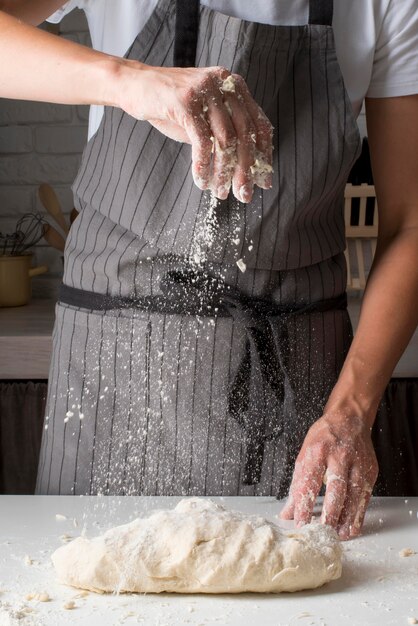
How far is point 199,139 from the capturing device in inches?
32.2

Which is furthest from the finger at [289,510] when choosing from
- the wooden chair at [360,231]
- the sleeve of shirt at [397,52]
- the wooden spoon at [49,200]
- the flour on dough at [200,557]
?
the wooden spoon at [49,200]

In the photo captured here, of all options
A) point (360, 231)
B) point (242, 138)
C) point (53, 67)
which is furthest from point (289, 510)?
point (360, 231)

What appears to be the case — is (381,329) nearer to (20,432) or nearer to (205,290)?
(205,290)

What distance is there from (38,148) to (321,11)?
1.23 metres

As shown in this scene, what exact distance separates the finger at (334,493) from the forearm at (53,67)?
443mm

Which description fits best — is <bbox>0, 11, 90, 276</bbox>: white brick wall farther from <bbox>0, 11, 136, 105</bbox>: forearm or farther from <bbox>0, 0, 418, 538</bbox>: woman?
<bbox>0, 11, 136, 105</bbox>: forearm

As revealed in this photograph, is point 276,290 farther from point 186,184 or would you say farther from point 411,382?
point 411,382

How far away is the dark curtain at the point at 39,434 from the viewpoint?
5.72 ft

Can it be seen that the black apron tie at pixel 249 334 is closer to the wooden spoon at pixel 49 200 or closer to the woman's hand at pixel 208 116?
the woman's hand at pixel 208 116

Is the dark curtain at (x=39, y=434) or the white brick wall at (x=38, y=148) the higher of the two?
the white brick wall at (x=38, y=148)

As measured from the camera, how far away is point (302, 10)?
118 centimetres

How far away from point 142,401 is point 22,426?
2.33 feet

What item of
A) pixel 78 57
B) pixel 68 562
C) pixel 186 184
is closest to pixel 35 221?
pixel 186 184

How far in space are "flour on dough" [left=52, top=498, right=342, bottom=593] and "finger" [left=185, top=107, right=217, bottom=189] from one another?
0.32 m
